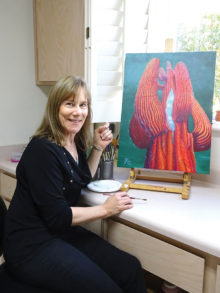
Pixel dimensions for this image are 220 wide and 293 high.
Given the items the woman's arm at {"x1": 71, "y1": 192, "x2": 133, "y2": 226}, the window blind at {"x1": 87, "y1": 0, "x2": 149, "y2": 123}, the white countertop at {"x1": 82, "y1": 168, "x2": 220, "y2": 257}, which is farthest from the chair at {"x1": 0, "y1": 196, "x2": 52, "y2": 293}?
the window blind at {"x1": 87, "y1": 0, "x2": 149, "y2": 123}

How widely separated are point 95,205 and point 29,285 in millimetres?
383

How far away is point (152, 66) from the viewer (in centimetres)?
142

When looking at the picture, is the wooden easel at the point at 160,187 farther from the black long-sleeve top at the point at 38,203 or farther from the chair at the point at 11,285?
the chair at the point at 11,285

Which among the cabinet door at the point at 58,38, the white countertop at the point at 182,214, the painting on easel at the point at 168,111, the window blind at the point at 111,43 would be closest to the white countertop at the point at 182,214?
the white countertop at the point at 182,214

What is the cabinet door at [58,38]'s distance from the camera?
1688 millimetres

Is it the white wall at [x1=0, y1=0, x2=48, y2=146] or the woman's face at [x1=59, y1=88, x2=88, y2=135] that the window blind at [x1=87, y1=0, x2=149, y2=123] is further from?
the white wall at [x1=0, y1=0, x2=48, y2=146]

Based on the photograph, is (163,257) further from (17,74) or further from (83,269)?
(17,74)

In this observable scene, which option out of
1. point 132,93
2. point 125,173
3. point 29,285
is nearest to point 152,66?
point 132,93

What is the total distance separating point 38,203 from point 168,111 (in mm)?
710

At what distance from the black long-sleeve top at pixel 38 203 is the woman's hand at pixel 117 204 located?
148 mm

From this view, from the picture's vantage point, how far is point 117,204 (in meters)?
1.14

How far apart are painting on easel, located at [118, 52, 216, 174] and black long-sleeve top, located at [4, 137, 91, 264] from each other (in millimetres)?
416

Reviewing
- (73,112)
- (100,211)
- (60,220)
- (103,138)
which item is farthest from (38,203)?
(103,138)

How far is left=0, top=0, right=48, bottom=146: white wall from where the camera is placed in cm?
199
